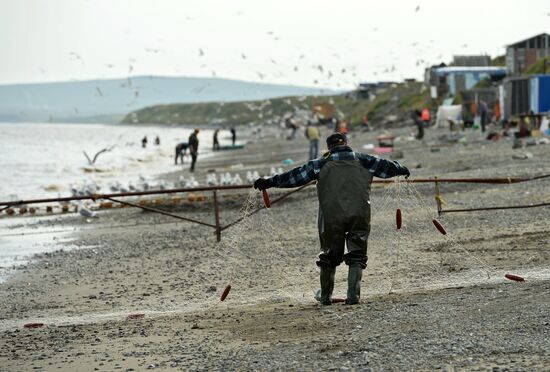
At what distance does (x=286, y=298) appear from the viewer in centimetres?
1137

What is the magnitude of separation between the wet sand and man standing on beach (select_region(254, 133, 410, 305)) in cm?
46

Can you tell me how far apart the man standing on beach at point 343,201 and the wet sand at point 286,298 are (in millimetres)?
455

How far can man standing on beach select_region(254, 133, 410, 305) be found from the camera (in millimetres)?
10141

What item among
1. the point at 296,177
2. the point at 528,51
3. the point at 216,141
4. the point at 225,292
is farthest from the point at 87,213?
the point at 528,51

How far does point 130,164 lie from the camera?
61875 millimetres

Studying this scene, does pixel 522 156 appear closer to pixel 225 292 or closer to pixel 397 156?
pixel 397 156

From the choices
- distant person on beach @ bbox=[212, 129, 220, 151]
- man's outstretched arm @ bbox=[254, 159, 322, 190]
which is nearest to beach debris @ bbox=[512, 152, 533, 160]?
man's outstretched arm @ bbox=[254, 159, 322, 190]

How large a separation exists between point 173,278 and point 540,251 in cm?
515

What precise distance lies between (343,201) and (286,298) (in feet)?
5.91

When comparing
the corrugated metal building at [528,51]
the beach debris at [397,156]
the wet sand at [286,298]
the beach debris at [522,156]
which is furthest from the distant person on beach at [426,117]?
the wet sand at [286,298]

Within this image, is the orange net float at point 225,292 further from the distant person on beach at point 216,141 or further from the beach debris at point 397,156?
the distant person on beach at point 216,141

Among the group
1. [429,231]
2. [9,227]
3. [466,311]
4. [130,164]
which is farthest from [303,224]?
[130,164]

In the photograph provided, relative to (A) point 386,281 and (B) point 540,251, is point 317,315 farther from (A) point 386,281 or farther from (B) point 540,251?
(B) point 540,251

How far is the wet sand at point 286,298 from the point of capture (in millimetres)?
8102
